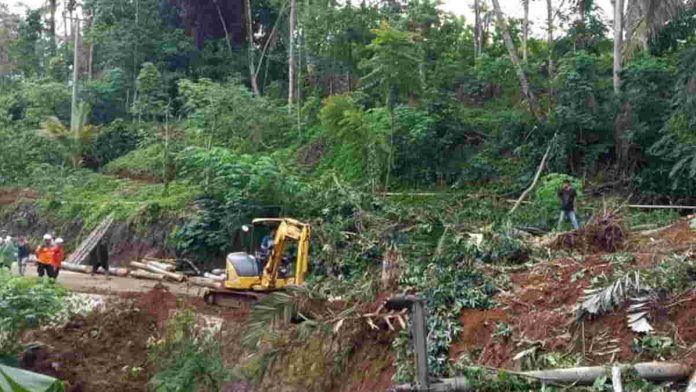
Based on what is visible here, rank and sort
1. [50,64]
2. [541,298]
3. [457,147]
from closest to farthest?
[541,298]
[457,147]
[50,64]

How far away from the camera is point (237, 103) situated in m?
30.0

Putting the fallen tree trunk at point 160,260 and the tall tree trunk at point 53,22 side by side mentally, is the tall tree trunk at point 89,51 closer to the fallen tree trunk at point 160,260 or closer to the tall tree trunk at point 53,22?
the tall tree trunk at point 53,22

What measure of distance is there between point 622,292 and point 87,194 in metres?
22.2

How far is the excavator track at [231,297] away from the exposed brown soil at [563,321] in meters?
5.05

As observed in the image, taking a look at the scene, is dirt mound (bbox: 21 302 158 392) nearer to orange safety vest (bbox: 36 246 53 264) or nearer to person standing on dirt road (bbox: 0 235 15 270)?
orange safety vest (bbox: 36 246 53 264)

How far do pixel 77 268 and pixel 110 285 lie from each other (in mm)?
3101

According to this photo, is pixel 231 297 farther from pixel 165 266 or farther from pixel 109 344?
pixel 165 266

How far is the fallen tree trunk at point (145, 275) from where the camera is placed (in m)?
22.7

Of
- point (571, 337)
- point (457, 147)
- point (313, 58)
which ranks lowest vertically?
point (571, 337)

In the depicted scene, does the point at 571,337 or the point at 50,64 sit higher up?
the point at 50,64

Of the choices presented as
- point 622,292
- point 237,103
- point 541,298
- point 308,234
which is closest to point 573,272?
point 541,298

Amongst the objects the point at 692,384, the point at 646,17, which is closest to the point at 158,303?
the point at 692,384

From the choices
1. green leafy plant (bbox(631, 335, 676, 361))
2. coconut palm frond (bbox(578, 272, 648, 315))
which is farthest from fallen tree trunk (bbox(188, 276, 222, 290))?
green leafy plant (bbox(631, 335, 676, 361))

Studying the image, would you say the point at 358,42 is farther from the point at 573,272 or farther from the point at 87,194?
the point at 573,272
